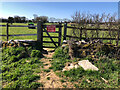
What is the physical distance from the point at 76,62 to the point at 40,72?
1.71 meters

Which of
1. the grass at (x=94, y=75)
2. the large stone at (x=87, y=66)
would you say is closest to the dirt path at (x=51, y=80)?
the grass at (x=94, y=75)

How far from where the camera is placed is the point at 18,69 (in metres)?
4.59

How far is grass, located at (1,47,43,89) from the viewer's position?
11.8ft

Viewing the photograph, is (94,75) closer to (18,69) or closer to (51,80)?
(51,80)

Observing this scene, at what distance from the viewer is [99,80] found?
3.75 meters

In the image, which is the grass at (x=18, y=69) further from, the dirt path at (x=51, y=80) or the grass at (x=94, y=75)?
the grass at (x=94, y=75)

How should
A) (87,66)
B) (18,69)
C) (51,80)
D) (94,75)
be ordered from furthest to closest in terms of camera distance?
1. (18,69)
2. (87,66)
3. (94,75)
4. (51,80)

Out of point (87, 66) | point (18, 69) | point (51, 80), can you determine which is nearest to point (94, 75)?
point (87, 66)

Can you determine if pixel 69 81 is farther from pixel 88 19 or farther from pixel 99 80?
pixel 88 19

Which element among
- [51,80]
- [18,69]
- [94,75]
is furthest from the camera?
[18,69]

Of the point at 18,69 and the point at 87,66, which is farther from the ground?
the point at 87,66

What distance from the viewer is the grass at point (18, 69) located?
11.8 feet

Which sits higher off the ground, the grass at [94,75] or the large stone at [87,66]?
the large stone at [87,66]

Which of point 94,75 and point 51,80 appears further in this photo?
point 94,75
